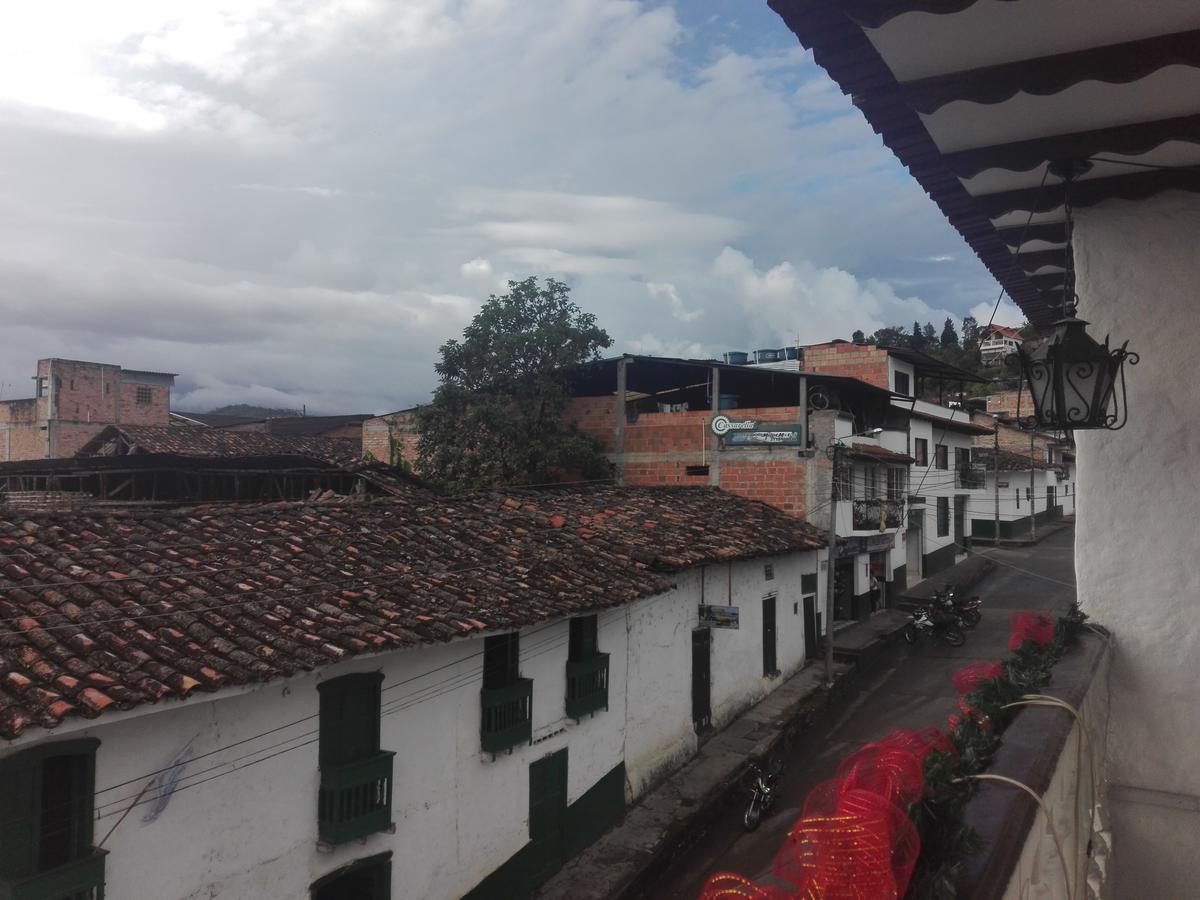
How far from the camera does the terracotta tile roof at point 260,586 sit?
6.28m

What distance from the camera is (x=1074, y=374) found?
3854 mm

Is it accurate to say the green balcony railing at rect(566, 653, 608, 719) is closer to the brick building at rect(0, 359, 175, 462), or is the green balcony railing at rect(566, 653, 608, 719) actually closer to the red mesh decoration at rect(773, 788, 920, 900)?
the red mesh decoration at rect(773, 788, 920, 900)

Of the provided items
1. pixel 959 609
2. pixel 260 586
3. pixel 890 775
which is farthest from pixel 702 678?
pixel 890 775

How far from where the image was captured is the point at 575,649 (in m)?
12.5

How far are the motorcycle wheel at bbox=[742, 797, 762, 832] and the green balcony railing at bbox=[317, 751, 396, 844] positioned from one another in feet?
21.7

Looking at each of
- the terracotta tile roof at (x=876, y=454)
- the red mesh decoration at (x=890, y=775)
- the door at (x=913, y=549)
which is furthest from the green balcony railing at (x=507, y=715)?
the door at (x=913, y=549)

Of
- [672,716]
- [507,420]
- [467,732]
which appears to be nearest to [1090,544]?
[467,732]

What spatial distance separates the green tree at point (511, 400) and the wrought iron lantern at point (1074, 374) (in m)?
18.7

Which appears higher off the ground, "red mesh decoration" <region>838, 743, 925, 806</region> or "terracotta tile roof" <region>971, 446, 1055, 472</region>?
"terracotta tile roof" <region>971, 446, 1055, 472</region>

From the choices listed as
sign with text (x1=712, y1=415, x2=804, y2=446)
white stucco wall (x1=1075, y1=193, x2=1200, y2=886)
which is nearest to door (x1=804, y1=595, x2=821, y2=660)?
sign with text (x1=712, y1=415, x2=804, y2=446)

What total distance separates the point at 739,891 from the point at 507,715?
8.68 metres

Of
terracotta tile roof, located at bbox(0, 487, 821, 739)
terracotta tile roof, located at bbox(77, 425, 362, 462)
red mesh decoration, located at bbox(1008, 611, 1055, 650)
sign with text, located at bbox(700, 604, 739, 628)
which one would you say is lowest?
sign with text, located at bbox(700, 604, 739, 628)

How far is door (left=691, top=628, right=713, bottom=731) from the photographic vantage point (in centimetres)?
1598

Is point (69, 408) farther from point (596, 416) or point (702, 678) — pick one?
point (702, 678)
